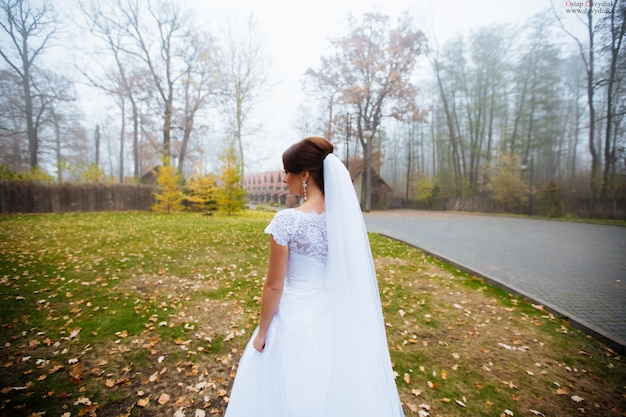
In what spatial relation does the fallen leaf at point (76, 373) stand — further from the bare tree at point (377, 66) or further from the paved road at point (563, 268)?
the bare tree at point (377, 66)

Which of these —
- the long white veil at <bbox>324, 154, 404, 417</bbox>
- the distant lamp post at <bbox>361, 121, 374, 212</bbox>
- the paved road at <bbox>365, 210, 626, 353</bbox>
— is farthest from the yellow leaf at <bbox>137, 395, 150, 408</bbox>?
the distant lamp post at <bbox>361, 121, 374, 212</bbox>

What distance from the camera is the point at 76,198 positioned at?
17.7 meters

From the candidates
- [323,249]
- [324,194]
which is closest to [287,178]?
[324,194]

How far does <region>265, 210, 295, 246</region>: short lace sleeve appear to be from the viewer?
166 centimetres

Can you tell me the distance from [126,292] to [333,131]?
24.9 m

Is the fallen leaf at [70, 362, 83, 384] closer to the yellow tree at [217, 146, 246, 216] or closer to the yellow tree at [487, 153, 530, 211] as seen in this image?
the yellow tree at [217, 146, 246, 216]

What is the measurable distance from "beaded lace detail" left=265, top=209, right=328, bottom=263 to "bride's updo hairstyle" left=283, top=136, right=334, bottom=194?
31 cm

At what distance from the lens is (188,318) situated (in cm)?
422

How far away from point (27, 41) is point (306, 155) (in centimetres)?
413

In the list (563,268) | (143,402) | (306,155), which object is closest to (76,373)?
(143,402)

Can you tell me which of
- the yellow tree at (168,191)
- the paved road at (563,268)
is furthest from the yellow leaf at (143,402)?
the yellow tree at (168,191)

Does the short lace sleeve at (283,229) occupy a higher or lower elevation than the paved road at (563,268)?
higher

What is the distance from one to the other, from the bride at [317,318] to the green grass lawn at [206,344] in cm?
131

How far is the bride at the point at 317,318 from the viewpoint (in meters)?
1.63
